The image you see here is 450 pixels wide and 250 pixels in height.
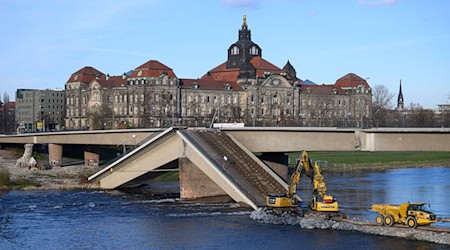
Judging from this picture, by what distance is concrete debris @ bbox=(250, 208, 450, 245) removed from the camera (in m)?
47.3

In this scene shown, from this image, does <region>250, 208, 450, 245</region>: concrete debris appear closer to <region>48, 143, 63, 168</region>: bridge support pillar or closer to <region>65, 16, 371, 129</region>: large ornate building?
<region>48, 143, 63, 168</region>: bridge support pillar

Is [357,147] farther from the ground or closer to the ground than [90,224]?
farther from the ground

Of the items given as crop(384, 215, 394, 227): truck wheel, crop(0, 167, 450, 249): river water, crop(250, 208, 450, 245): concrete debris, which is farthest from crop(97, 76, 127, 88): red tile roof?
crop(384, 215, 394, 227): truck wheel

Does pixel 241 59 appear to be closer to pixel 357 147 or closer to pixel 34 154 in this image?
pixel 34 154

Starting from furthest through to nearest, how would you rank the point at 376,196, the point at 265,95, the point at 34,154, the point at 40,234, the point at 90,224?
the point at 265,95
the point at 34,154
the point at 376,196
the point at 90,224
the point at 40,234

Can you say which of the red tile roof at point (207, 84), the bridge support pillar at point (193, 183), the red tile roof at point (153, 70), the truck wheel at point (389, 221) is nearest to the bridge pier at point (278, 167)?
the bridge support pillar at point (193, 183)

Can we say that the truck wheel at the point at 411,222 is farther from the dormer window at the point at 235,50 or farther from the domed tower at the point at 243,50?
the dormer window at the point at 235,50

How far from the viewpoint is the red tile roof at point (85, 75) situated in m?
192

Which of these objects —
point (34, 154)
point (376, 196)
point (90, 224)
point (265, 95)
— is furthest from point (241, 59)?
point (90, 224)

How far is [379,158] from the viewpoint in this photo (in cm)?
12150

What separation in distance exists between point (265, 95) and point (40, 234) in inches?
5561

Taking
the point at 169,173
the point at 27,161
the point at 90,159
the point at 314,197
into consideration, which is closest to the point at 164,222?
the point at 314,197

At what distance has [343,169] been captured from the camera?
4176 inches

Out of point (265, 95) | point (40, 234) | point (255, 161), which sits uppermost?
point (265, 95)
